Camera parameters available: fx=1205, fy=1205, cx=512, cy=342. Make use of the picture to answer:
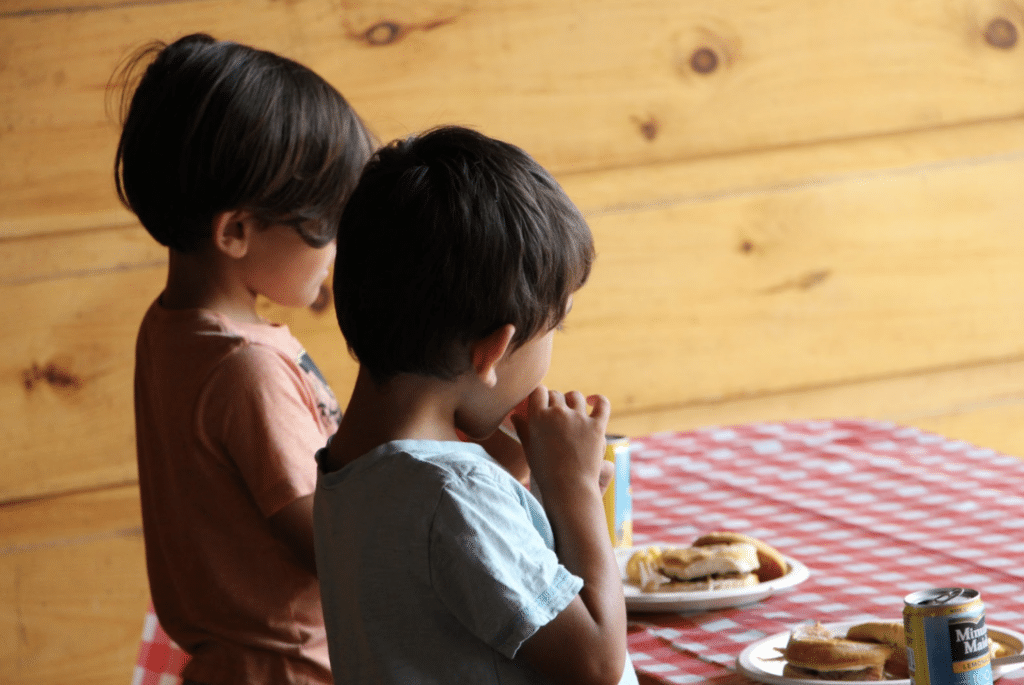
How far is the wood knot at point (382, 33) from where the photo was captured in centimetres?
216

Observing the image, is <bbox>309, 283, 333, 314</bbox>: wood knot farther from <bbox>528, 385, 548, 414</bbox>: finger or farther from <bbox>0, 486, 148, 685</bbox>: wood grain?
<bbox>528, 385, 548, 414</bbox>: finger

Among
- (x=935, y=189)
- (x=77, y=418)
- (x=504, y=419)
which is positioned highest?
(x=504, y=419)

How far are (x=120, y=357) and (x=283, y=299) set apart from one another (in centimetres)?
94

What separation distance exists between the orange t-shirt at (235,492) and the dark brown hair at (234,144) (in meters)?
0.12

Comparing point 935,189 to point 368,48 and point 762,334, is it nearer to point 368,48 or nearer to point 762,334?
point 762,334

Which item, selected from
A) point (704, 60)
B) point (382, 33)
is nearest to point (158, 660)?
point (382, 33)

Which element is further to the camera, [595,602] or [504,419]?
[504,419]

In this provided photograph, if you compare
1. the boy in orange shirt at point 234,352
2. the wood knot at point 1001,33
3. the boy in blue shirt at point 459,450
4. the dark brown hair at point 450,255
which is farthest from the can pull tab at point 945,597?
the wood knot at point 1001,33

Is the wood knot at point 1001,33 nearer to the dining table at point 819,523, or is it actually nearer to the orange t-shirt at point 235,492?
the dining table at point 819,523

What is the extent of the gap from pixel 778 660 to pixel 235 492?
54 centimetres

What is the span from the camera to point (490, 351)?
2.79 ft

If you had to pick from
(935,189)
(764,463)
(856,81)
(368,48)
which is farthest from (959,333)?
(368,48)

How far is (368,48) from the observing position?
216cm

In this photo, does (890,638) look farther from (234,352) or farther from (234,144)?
(234,144)
